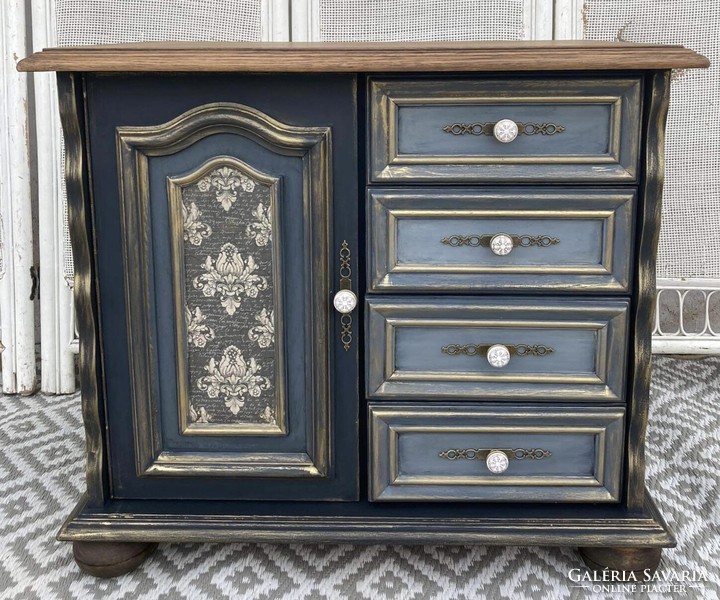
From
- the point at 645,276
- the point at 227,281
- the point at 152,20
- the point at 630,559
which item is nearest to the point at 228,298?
the point at 227,281

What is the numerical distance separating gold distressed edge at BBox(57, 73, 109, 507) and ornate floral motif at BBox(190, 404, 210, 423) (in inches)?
5.0

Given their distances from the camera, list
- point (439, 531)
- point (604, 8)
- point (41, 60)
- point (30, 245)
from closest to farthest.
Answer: point (41, 60) → point (439, 531) → point (604, 8) → point (30, 245)

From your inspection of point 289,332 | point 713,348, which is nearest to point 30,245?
point 289,332

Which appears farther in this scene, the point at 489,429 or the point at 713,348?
the point at 713,348

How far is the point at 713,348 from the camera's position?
166cm

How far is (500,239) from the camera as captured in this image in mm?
880

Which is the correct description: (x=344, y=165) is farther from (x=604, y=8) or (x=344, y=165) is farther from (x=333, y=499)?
(x=604, y=8)

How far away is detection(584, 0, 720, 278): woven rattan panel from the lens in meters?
1.52

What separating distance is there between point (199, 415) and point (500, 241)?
1.57ft

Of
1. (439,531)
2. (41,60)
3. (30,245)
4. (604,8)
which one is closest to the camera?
(41,60)

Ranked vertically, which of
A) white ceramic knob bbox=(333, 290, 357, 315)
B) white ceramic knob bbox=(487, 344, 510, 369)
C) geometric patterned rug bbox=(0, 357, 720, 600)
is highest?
white ceramic knob bbox=(333, 290, 357, 315)

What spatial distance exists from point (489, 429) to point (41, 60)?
2.46 ft

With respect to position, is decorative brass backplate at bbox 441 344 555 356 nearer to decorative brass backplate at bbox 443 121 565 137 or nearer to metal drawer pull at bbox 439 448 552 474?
metal drawer pull at bbox 439 448 552 474

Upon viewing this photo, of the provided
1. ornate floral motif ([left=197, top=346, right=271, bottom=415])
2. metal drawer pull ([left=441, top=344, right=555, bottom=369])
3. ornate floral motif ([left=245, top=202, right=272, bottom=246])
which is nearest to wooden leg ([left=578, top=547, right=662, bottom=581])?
metal drawer pull ([left=441, top=344, right=555, bottom=369])
